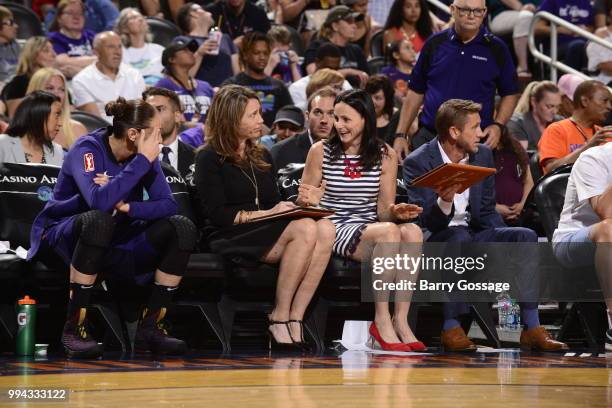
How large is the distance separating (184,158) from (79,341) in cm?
210

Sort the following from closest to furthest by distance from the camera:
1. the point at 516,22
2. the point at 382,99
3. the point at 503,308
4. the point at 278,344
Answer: the point at 278,344 < the point at 503,308 < the point at 382,99 < the point at 516,22

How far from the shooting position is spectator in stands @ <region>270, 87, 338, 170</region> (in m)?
7.71

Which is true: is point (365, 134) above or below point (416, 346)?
above

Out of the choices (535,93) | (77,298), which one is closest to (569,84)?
(535,93)

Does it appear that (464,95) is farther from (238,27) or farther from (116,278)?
(238,27)

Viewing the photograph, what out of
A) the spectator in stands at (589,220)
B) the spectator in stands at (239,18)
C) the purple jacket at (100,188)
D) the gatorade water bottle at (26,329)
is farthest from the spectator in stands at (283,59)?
the gatorade water bottle at (26,329)

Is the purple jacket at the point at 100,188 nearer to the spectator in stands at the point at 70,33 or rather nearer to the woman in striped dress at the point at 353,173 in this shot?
the woman in striped dress at the point at 353,173

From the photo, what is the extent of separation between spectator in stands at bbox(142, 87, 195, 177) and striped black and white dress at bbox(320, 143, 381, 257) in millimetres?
1080

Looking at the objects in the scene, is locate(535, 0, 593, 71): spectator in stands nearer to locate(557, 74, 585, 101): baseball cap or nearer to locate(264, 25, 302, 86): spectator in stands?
locate(557, 74, 585, 101): baseball cap

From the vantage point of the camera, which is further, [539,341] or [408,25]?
[408,25]

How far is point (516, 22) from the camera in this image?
41.1ft

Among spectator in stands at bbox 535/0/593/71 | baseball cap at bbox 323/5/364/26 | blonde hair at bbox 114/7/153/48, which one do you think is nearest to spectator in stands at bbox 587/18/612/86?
spectator in stands at bbox 535/0/593/71

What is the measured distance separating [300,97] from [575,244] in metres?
4.08

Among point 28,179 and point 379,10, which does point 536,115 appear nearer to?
Result: point 379,10
